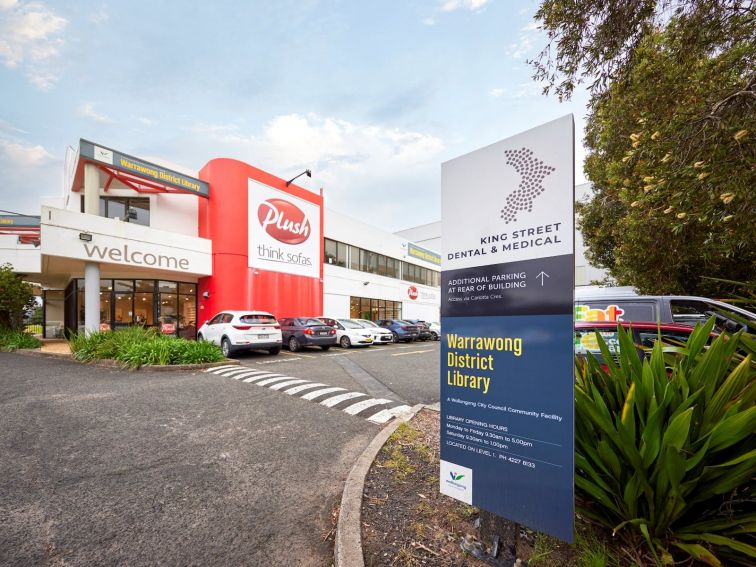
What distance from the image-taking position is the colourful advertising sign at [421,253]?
1362 inches

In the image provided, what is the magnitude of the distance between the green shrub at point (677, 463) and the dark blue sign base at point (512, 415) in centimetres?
39

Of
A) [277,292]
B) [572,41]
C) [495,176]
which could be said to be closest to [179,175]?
[277,292]

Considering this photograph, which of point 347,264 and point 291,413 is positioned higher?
point 347,264

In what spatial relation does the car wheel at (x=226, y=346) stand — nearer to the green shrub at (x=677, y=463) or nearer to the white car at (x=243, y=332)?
the white car at (x=243, y=332)

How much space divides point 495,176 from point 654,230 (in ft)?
24.3

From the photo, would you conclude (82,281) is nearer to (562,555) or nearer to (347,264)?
(347,264)

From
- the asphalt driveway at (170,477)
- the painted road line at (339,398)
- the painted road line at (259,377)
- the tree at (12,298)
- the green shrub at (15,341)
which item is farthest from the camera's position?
the tree at (12,298)

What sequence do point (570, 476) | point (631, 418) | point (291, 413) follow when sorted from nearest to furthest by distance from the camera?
point (570, 476)
point (631, 418)
point (291, 413)

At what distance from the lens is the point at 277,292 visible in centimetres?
1914

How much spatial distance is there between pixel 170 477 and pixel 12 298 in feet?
62.3

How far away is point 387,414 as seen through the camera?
555 centimetres

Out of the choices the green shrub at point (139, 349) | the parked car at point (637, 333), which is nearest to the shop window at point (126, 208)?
the green shrub at point (139, 349)

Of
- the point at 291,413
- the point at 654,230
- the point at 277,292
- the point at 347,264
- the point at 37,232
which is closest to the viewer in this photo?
the point at 291,413

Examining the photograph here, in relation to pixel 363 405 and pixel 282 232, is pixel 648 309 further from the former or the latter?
pixel 282 232
